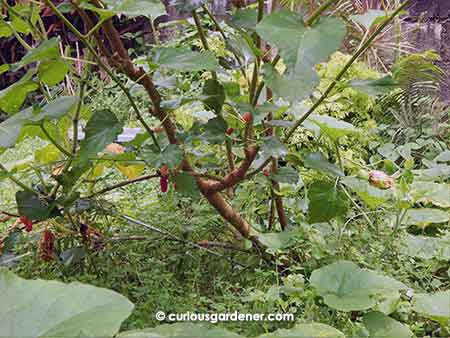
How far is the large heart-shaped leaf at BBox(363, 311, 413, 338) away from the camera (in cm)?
90

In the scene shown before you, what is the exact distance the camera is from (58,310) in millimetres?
527

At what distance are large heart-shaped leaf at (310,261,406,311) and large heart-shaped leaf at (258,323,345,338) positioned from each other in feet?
0.30

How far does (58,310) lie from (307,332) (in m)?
0.38

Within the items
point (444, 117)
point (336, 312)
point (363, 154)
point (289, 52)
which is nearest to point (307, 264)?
point (336, 312)

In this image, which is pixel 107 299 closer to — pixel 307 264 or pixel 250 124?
pixel 250 124

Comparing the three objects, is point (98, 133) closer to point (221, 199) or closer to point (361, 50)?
point (221, 199)

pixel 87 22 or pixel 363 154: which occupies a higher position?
pixel 87 22

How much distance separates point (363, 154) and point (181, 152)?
1.66 metres

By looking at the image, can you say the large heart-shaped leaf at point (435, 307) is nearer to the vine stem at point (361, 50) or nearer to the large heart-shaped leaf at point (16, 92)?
the vine stem at point (361, 50)

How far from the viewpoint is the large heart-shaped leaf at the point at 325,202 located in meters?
1.10

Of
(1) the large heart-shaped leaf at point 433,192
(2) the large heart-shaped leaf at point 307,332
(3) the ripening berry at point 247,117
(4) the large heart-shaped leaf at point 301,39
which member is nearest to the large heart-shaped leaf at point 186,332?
(2) the large heart-shaped leaf at point 307,332

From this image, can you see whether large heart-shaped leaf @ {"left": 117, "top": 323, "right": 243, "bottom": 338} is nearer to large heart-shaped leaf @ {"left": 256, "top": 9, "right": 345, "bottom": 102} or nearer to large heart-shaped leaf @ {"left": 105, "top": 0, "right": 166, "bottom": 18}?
large heart-shaped leaf @ {"left": 256, "top": 9, "right": 345, "bottom": 102}

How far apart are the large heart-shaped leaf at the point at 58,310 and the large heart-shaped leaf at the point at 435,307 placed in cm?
57

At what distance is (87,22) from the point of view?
93cm
